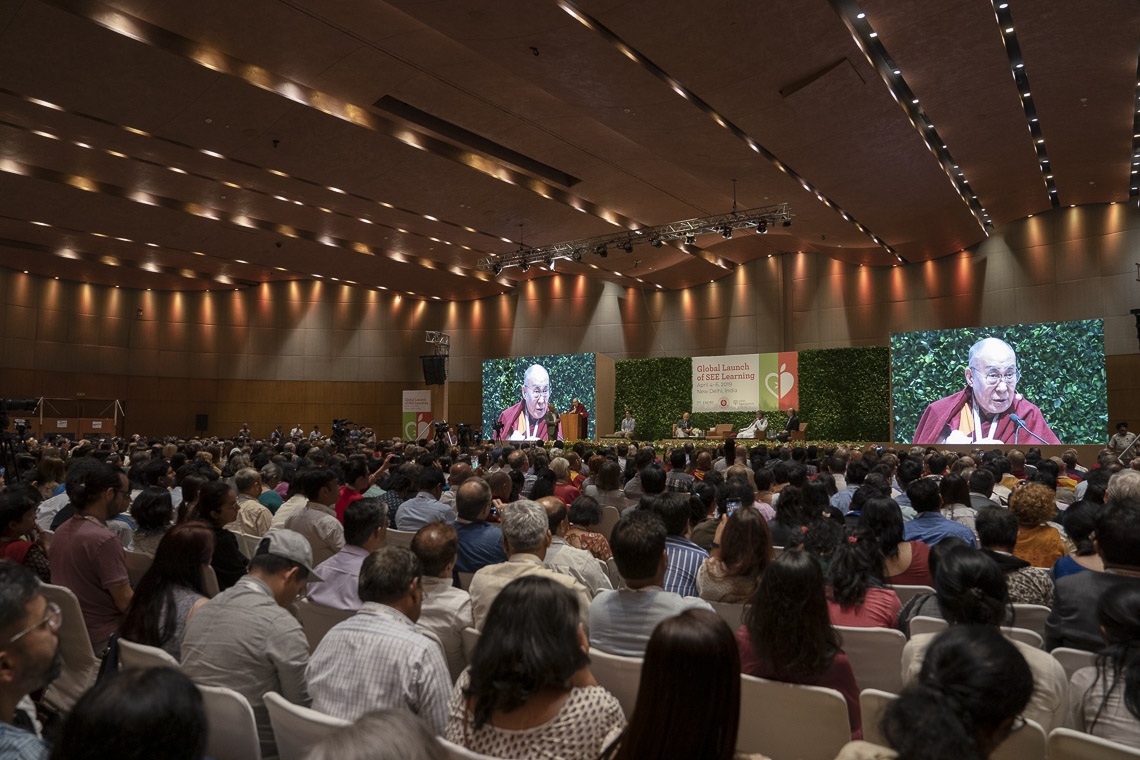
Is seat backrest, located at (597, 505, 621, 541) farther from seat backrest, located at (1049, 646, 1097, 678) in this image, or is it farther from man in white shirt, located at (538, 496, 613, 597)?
seat backrest, located at (1049, 646, 1097, 678)

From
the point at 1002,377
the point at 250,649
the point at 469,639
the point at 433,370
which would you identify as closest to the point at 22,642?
the point at 250,649

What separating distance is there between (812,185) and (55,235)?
15922 millimetres

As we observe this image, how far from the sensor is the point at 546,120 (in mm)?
11812

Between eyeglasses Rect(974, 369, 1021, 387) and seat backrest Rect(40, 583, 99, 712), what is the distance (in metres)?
16.5

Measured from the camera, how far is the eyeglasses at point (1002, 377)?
51.5 ft

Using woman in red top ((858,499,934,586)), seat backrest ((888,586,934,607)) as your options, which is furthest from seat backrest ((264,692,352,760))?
woman in red top ((858,499,934,586))

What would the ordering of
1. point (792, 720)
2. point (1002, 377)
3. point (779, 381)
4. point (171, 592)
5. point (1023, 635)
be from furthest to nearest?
point (779, 381) → point (1002, 377) → point (171, 592) → point (1023, 635) → point (792, 720)

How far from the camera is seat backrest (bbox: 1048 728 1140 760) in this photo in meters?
1.66

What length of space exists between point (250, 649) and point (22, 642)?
0.74 meters

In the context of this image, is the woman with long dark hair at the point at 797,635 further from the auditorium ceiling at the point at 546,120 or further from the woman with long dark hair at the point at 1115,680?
the auditorium ceiling at the point at 546,120

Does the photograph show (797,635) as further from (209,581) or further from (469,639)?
(209,581)

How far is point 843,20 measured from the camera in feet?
27.6

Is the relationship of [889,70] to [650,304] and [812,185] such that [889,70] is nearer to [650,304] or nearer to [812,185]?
[812,185]

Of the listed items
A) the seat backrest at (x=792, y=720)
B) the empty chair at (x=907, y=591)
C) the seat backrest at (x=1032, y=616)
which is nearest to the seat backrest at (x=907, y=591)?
the empty chair at (x=907, y=591)
